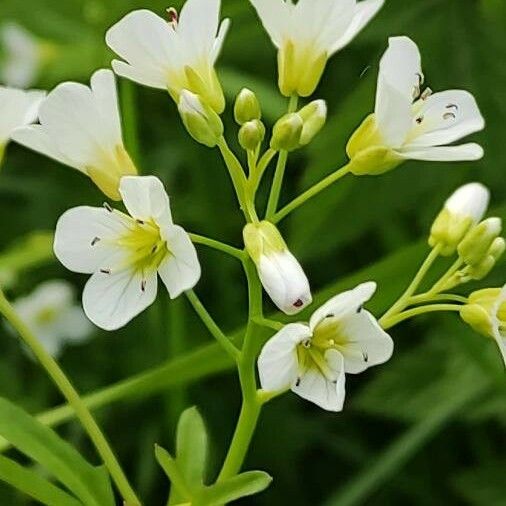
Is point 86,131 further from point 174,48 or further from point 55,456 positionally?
point 55,456

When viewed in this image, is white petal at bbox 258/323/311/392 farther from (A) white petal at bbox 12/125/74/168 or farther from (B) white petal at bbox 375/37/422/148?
(A) white petal at bbox 12/125/74/168

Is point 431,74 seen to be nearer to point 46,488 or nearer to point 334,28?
point 334,28

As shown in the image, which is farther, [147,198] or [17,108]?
[17,108]

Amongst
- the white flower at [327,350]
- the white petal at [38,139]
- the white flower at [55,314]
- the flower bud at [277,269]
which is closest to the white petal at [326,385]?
the white flower at [327,350]

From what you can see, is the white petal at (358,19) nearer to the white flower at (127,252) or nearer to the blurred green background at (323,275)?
the white flower at (127,252)

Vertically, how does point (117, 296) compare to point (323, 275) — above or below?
above

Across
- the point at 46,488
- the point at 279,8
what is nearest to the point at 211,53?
the point at 279,8

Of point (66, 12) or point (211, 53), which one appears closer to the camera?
point (211, 53)

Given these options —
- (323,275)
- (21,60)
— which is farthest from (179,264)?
(21,60)
